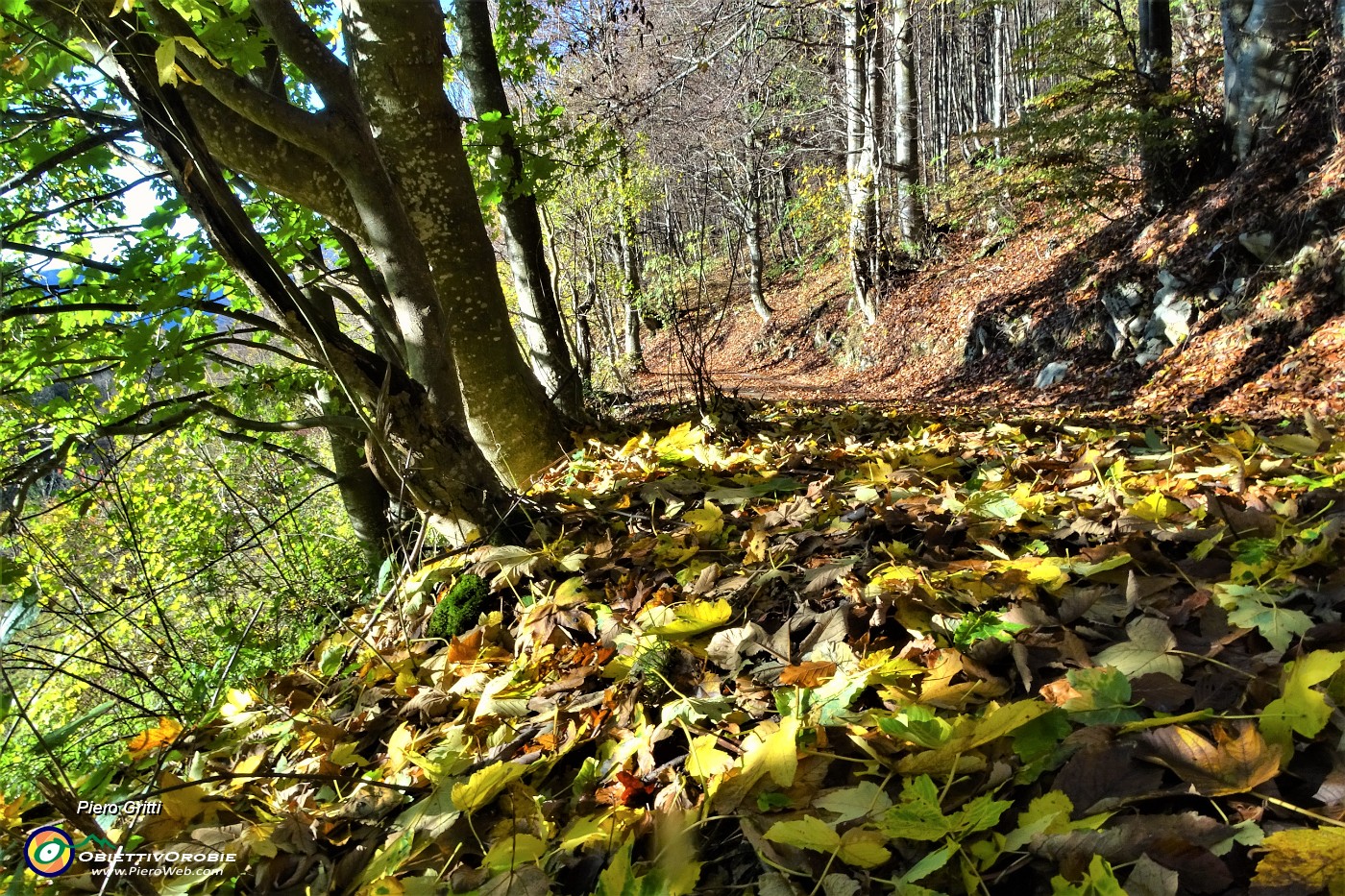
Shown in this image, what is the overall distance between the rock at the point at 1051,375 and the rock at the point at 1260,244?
1.97m

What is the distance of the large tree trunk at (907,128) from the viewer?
428 inches

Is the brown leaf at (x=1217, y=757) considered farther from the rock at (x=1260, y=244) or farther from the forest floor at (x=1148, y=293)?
the rock at (x=1260, y=244)

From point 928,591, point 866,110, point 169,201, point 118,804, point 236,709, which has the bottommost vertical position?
point 236,709

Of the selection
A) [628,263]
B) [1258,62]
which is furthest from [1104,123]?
[628,263]

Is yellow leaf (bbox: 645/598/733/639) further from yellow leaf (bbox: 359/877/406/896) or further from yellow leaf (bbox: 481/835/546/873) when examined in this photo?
yellow leaf (bbox: 359/877/406/896)

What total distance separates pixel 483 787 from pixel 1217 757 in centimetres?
95

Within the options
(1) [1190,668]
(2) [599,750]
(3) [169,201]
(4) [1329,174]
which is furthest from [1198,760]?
(4) [1329,174]

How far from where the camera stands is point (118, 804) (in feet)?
3.62

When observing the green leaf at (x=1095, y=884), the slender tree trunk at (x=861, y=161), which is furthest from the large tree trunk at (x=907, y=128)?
the green leaf at (x=1095, y=884)

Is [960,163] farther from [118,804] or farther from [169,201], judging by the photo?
[118,804]

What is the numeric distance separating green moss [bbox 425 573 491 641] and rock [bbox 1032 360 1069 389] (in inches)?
293

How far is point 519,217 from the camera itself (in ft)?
14.6

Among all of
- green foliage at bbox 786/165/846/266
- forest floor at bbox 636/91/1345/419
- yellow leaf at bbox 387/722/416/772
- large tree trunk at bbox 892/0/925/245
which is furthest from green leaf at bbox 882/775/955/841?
green foliage at bbox 786/165/846/266

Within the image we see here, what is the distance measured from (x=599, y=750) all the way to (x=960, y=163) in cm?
1959
